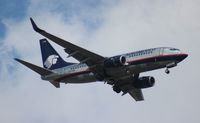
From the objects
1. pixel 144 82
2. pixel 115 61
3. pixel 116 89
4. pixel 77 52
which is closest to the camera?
pixel 115 61

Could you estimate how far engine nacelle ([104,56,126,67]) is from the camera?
270 feet

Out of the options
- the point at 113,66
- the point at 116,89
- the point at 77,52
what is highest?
the point at 77,52

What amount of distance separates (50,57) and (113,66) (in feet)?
60.5

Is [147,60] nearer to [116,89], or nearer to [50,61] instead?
[116,89]

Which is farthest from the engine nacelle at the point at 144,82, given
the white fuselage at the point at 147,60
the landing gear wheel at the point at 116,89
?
the white fuselage at the point at 147,60

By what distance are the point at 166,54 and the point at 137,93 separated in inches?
565

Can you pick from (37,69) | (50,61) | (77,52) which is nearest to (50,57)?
(50,61)

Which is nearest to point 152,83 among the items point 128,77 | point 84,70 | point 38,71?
point 128,77

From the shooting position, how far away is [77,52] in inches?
3278

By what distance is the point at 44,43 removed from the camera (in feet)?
329

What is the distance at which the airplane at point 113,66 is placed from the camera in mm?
82688

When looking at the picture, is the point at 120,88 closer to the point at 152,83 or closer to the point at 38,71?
the point at 152,83

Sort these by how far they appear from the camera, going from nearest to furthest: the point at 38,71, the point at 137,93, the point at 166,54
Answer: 1. the point at 166,54
2. the point at 38,71
3. the point at 137,93

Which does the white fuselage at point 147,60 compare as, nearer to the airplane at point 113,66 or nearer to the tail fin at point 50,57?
the airplane at point 113,66
